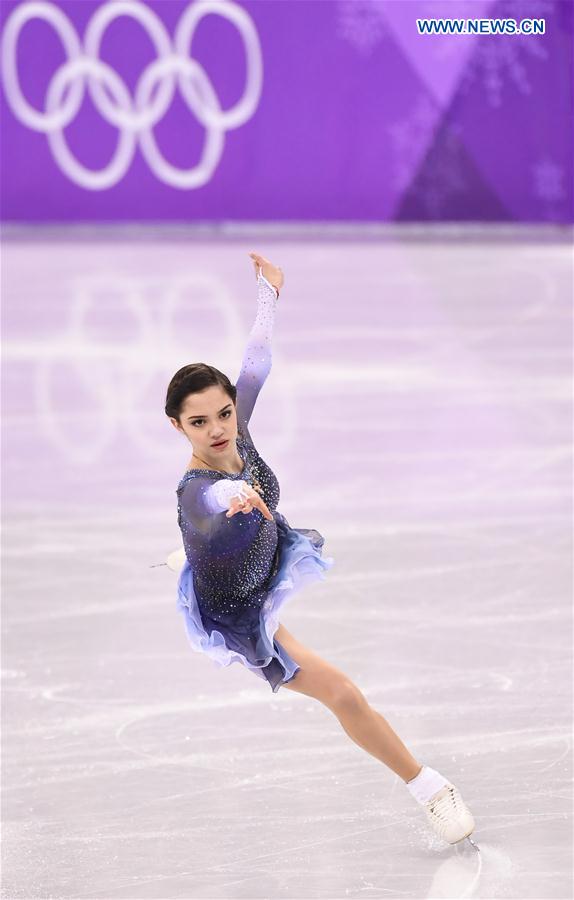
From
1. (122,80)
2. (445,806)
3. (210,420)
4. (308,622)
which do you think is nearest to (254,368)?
(210,420)

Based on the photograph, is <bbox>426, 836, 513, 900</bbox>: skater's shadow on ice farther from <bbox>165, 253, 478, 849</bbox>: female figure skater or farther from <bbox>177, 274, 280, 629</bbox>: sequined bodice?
<bbox>177, 274, 280, 629</bbox>: sequined bodice

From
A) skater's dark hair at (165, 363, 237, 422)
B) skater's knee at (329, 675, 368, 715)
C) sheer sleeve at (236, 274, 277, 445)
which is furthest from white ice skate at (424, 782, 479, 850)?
skater's dark hair at (165, 363, 237, 422)

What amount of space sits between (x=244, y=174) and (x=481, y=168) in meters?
2.38

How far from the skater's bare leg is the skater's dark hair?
572 mm

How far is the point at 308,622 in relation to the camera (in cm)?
463

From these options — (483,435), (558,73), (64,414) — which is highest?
(558,73)

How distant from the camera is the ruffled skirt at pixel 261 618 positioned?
9.95ft

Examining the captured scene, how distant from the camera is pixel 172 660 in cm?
438

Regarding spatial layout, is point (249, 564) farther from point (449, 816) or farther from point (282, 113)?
point (282, 113)

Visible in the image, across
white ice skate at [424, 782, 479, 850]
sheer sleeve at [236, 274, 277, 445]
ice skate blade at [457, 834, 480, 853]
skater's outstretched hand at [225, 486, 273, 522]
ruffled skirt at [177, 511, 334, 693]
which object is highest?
sheer sleeve at [236, 274, 277, 445]

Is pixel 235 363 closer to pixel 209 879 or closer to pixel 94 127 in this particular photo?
pixel 209 879

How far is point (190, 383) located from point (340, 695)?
2.52 feet

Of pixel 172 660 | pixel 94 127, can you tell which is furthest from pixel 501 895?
pixel 94 127

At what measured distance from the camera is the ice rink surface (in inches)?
128
